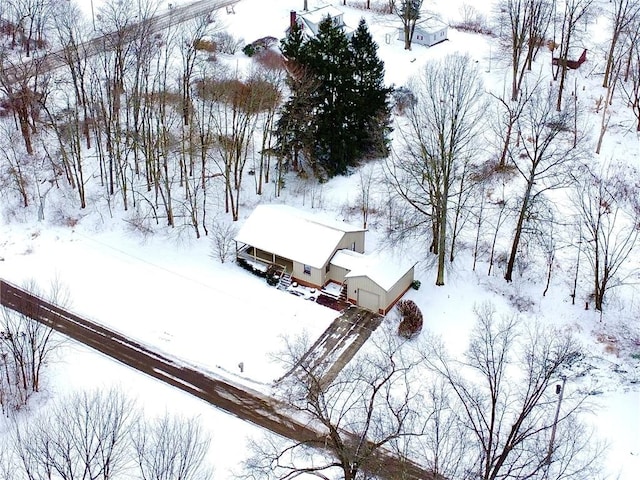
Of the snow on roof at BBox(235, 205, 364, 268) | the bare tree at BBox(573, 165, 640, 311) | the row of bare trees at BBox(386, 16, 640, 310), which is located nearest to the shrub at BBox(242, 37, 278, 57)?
the row of bare trees at BBox(386, 16, 640, 310)

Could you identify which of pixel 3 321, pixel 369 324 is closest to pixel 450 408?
pixel 369 324

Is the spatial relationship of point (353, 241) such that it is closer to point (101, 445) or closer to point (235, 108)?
point (235, 108)

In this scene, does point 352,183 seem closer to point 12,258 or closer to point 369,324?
point 369,324

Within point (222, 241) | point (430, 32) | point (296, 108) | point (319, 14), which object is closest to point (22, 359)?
point (222, 241)

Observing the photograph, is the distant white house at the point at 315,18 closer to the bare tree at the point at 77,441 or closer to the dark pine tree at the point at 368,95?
the dark pine tree at the point at 368,95

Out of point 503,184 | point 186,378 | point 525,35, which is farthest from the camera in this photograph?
point 525,35

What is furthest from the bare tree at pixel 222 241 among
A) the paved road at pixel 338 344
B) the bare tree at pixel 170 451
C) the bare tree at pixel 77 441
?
the bare tree at pixel 170 451
